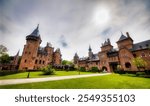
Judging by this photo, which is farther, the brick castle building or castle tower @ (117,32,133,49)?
the brick castle building

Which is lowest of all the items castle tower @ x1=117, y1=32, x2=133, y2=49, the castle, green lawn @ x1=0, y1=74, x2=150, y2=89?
green lawn @ x1=0, y1=74, x2=150, y2=89

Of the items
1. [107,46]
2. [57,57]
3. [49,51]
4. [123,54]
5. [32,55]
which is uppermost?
[107,46]

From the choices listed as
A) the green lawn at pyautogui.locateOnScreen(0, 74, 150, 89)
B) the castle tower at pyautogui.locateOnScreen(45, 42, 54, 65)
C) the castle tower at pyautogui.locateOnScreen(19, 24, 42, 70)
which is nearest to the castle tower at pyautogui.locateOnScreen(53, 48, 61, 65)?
the castle tower at pyautogui.locateOnScreen(45, 42, 54, 65)

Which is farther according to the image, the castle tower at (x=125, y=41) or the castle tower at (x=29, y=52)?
the castle tower at (x=29, y=52)

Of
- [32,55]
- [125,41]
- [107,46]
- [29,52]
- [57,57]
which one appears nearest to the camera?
[125,41]

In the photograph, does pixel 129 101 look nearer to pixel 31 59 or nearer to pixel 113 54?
pixel 113 54

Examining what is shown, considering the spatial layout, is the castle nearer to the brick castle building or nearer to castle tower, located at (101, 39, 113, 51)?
castle tower, located at (101, 39, 113, 51)

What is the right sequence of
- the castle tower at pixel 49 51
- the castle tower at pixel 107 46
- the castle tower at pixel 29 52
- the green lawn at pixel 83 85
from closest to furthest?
1. the green lawn at pixel 83 85
2. the castle tower at pixel 29 52
3. the castle tower at pixel 107 46
4. the castle tower at pixel 49 51

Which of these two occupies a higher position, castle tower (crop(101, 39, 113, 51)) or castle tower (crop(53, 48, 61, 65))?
castle tower (crop(101, 39, 113, 51))

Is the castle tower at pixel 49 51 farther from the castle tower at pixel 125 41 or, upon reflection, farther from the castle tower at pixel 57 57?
the castle tower at pixel 125 41

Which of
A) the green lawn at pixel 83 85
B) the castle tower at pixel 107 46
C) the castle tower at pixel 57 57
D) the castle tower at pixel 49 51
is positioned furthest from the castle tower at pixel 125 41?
the castle tower at pixel 49 51

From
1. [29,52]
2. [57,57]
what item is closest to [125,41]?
[57,57]

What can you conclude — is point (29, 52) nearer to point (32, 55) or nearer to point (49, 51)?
point (32, 55)

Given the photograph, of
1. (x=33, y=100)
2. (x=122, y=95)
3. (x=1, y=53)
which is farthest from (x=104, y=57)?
(x=1, y=53)
